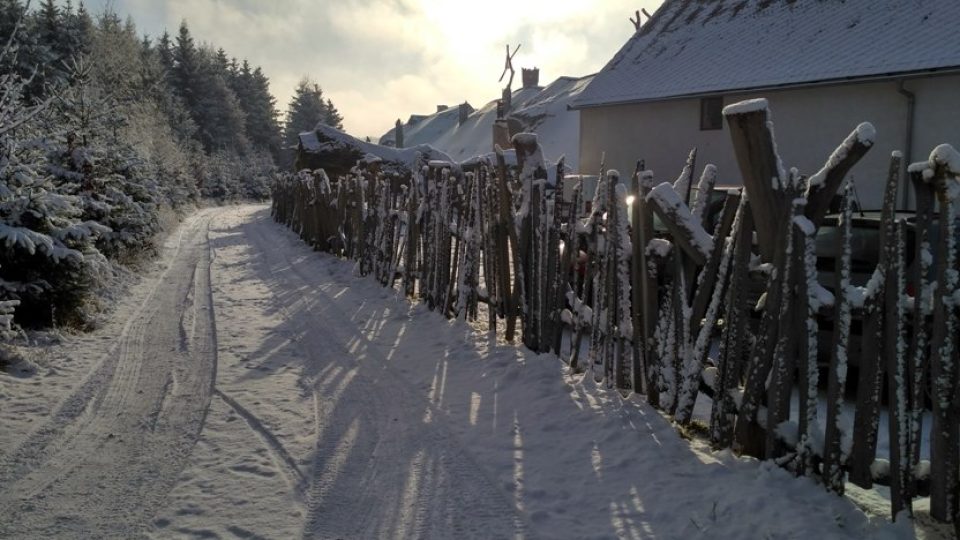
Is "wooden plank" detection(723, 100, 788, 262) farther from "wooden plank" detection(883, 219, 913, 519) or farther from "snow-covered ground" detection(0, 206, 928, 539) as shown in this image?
"snow-covered ground" detection(0, 206, 928, 539)

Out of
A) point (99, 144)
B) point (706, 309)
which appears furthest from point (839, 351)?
point (99, 144)

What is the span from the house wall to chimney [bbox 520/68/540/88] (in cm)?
3606

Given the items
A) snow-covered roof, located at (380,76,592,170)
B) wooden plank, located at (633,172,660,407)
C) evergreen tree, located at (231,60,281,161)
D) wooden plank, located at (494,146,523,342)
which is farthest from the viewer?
evergreen tree, located at (231,60,281,161)

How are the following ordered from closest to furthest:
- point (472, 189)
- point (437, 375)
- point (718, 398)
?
1. point (718, 398)
2. point (437, 375)
3. point (472, 189)

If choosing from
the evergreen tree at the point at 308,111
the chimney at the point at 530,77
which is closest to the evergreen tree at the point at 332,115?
the evergreen tree at the point at 308,111

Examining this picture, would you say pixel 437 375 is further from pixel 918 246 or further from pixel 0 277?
pixel 0 277

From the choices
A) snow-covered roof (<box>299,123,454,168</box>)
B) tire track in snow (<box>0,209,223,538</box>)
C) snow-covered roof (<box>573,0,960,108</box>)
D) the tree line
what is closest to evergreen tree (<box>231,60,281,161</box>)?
Result: the tree line

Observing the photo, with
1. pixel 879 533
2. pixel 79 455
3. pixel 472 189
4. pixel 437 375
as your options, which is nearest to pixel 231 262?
pixel 472 189

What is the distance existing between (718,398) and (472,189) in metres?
4.18

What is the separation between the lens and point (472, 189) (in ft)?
25.1

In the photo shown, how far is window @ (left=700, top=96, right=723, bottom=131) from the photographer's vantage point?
741 inches

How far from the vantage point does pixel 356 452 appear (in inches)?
173

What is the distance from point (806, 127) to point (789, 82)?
117 centimetres

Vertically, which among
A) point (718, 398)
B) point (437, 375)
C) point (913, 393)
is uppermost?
point (913, 393)
